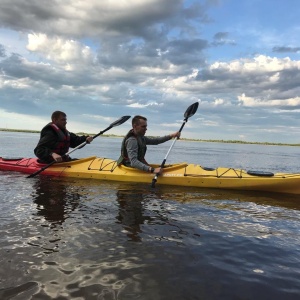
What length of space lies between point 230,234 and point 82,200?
3824 millimetres

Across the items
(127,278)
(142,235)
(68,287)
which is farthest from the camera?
(142,235)

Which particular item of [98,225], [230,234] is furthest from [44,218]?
[230,234]

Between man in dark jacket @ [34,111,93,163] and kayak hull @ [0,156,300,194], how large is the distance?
45cm

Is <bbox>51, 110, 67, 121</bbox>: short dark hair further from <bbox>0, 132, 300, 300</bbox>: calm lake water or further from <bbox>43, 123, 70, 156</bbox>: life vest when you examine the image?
<bbox>0, 132, 300, 300</bbox>: calm lake water

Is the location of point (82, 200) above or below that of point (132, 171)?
below

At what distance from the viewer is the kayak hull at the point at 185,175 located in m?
9.26

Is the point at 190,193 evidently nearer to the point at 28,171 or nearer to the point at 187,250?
the point at 187,250

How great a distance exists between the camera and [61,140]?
36.2 ft

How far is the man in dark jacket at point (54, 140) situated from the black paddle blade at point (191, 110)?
4671mm

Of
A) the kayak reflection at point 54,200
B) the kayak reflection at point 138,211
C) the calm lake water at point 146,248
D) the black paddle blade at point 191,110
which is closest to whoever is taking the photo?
the calm lake water at point 146,248

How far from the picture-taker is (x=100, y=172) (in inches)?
427

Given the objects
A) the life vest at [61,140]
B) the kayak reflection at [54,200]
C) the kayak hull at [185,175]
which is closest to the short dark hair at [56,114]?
the life vest at [61,140]

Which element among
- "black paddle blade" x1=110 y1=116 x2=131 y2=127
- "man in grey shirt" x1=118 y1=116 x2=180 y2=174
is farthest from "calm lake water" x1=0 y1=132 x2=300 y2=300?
"black paddle blade" x1=110 y1=116 x2=131 y2=127

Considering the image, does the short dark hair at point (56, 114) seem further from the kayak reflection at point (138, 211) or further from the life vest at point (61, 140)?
the kayak reflection at point (138, 211)
